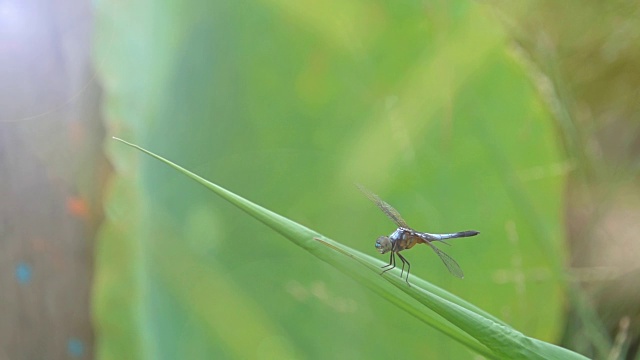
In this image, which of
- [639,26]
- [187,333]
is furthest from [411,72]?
[187,333]

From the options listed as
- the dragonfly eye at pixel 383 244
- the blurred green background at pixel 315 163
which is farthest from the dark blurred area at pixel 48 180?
the dragonfly eye at pixel 383 244

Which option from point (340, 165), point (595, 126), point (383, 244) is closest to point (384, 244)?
point (383, 244)

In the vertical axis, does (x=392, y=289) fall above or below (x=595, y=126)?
below

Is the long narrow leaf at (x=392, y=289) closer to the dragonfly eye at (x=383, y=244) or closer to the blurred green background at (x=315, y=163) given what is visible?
the dragonfly eye at (x=383, y=244)

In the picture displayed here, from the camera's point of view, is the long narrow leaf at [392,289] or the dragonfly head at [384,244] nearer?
the long narrow leaf at [392,289]

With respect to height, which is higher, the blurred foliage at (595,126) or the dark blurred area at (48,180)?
the blurred foliage at (595,126)

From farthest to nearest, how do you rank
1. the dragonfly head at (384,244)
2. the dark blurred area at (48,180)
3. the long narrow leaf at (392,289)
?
the dark blurred area at (48,180)
the dragonfly head at (384,244)
the long narrow leaf at (392,289)

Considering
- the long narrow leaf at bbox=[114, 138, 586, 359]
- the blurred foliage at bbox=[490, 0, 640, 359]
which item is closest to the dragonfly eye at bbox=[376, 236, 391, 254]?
the long narrow leaf at bbox=[114, 138, 586, 359]

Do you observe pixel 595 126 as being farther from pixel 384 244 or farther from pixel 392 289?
pixel 392 289

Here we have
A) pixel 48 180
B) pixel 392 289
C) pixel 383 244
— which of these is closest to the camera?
pixel 392 289
